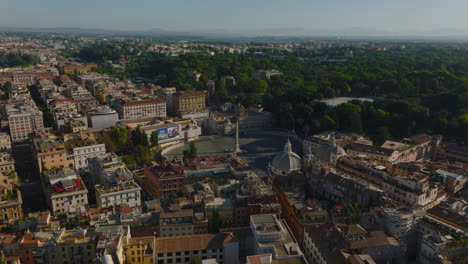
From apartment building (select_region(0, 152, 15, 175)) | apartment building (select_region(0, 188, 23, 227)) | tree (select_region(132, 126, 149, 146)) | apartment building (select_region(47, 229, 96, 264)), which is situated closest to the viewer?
apartment building (select_region(47, 229, 96, 264))

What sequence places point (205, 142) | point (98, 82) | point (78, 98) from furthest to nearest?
point (98, 82)
point (78, 98)
point (205, 142)

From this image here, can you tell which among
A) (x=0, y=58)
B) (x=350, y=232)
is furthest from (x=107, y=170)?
(x=0, y=58)

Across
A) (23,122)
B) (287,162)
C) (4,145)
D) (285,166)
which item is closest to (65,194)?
(4,145)

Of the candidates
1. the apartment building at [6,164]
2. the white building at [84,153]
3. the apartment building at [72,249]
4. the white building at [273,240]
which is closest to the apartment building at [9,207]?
the apartment building at [72,249]

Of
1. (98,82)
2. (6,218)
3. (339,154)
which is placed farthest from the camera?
(98,82)

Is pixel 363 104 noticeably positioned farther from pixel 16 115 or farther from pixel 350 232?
pixel 16 115

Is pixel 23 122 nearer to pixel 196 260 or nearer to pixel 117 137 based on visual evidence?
pixel 117 137

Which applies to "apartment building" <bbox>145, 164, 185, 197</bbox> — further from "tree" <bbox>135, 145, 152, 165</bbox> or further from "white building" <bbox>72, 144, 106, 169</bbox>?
"white building" <bbox>72, 144, 106, 169</bbox>

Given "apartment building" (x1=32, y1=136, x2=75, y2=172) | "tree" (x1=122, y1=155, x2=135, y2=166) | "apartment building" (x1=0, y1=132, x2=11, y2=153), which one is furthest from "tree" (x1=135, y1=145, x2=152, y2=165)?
"apartment building" (x1=0, y1=132, x2=11, y2=153)
